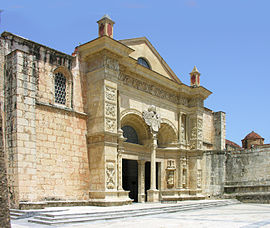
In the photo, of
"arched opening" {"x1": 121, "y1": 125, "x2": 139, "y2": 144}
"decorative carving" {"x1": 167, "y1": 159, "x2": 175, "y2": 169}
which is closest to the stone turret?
"decorative carving" {"x1": 167, "y1": 159, "x2": 175, "y2": 169}

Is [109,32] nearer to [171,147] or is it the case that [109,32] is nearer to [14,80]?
[14,80]

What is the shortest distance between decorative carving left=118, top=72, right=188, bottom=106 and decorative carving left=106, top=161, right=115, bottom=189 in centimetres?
485

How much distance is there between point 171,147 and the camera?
21844mm

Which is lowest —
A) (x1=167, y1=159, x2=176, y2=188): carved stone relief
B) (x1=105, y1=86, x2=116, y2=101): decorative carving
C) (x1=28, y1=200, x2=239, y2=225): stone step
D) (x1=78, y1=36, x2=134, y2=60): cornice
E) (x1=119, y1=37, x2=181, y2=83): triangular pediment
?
(x1=28, y1=200, x2=239, y2=225): stone step

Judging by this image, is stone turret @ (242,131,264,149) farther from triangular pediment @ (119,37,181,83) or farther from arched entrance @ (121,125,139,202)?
arched entrance @ (121,125,139,202)

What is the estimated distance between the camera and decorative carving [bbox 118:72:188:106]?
60.2ft

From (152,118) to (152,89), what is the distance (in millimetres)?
1828

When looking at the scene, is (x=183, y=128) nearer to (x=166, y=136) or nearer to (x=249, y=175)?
(x=166, y=136)

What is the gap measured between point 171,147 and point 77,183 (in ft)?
27.3

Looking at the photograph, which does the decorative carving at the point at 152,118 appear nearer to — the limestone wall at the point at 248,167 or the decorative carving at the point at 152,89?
the decorative carving at the point at 152,89

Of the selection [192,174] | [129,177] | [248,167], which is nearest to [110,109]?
[129,177]

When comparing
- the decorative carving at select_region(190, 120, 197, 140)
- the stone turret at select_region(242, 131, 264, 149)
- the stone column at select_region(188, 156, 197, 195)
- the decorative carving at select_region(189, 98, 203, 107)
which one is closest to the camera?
the stone column at select_region(188, 156, 197, 195)

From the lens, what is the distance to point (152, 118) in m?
19.8

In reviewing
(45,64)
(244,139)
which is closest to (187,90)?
(45,64)
